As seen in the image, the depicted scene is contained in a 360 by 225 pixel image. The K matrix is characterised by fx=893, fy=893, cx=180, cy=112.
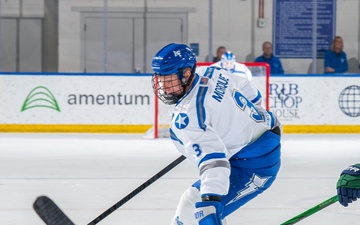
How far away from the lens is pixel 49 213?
→ 10.6 ft

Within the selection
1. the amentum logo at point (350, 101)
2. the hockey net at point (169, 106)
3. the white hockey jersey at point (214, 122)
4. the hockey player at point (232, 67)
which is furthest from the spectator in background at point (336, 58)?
the white hockey jersey at point (214, 122)

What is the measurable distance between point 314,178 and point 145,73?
4.61 metres

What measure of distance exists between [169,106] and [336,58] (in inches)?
94.4

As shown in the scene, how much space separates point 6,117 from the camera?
10320 millimetres

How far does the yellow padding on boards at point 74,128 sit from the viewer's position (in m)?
10.3

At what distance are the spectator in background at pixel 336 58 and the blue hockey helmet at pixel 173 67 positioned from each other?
7.94m

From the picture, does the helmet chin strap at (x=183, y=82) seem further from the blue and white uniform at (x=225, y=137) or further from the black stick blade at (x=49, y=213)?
the black stick blade at (x=49, y=213)

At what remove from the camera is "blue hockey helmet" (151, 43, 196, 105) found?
9.80 feet

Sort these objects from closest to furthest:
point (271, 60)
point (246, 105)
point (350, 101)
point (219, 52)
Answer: point (246, 105), point (350, 101), point (219, 52), point (271, 60)

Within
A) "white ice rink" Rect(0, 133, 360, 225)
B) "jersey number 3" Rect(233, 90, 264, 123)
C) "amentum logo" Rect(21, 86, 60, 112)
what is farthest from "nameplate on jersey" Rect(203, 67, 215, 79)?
"amentum logo" Rect(21, 86, 60, 112)

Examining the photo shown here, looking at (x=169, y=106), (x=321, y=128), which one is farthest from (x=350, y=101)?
(x=169, y=106)

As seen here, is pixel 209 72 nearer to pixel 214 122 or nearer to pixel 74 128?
pixel 214 122

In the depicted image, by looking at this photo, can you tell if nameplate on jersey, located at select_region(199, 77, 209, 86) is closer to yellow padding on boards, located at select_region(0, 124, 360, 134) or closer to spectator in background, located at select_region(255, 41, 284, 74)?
yellow padding on boards, located at select_region(0, 124, 360, 134)

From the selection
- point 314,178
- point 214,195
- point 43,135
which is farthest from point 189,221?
point 43,135
